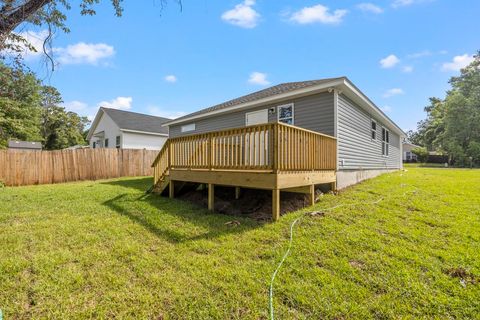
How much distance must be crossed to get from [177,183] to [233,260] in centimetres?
448

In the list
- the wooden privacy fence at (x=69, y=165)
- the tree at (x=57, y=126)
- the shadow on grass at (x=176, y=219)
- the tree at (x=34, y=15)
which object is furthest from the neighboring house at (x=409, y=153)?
the tree at (x=57, y=126)

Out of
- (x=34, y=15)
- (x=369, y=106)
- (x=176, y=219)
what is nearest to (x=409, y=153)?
(x=369, y=106)

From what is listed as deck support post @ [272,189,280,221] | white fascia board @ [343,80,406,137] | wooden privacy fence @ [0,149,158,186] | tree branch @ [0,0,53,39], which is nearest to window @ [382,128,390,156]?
white fascia board @ [343,80,406,137]

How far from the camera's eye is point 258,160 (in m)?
5.21

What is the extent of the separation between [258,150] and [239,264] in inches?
102

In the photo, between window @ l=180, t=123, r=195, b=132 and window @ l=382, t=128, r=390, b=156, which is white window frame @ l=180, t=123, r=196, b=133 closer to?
window @ l=180, t=123, r=195, b=132

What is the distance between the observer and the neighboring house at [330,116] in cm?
725

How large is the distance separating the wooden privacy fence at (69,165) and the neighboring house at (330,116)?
4797mm

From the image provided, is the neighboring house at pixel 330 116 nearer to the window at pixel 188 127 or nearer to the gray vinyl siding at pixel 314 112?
the gray vinyl siding at pixel 314 112

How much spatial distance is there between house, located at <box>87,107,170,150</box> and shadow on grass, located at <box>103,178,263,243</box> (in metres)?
12.4

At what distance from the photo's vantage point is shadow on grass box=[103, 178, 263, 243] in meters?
4.18

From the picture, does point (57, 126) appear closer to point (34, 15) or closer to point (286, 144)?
point (34, 15)

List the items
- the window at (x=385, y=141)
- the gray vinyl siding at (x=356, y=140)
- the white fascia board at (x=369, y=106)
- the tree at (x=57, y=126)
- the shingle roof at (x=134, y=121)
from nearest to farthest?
the white fascia board at (x=369, y=106)
the gray vinyl siding at (x=356, y=140)
the window at (x=385, y=141)
the shingle roof at (x=134, y=121)
the tree at (x=57, y=126)

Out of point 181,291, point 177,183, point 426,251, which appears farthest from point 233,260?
point 177,183
